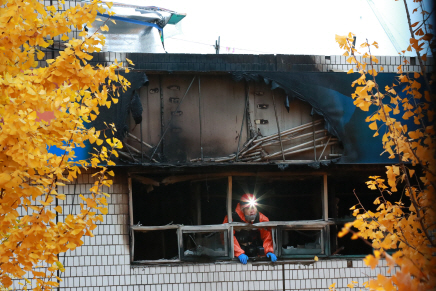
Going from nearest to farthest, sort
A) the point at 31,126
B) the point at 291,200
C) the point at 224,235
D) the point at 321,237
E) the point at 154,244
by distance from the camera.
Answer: the point at 31,126 < the point at 224,235 < the point at 321,237 < the point at 154,244 < the point at 291,200

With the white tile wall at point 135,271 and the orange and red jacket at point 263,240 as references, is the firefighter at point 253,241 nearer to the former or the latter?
the orange and red jacket at point 263,240

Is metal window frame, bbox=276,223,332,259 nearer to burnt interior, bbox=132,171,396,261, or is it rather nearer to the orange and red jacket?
the orange and red jacket

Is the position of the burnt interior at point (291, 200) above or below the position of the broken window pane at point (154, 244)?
above

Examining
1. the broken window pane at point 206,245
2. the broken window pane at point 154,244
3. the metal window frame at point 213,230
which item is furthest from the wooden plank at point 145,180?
the broken window pane at point 154,244

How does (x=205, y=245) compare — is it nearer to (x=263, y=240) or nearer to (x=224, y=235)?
(x=224, y=235)

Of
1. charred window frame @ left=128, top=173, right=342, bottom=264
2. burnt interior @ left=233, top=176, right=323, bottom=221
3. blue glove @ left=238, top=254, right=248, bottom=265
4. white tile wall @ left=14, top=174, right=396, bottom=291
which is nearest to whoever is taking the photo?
white tile wall @ left=14, top=174, right=396, bottom=291

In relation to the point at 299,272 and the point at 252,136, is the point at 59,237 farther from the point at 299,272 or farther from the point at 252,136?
the point at 299,272

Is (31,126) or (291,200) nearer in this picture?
(31,126)

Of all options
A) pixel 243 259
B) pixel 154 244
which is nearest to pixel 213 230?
pixel 243 259

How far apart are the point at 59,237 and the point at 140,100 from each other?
11.7 ft

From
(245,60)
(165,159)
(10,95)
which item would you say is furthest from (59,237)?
(245,60)

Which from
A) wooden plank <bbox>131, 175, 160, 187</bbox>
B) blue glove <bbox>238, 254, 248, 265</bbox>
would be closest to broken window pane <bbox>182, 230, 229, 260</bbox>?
blue glove <bbox>238, 254, 248, 265</bbox>

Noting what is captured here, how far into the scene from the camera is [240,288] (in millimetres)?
7246

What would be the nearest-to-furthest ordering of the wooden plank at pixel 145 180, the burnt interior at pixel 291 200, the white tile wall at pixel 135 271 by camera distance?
the white tile wall at pixel 135 271, the wooden plank at pixel 145 180, the burnt interior at pixel 291 200
